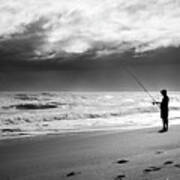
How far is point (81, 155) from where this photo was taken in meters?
6.01

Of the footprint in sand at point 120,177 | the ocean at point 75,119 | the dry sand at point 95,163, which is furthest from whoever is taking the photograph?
the ocean at point 75,119

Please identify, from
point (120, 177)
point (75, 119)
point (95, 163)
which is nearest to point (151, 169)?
point (120, 177)

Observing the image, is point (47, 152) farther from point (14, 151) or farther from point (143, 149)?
point (143, 149)

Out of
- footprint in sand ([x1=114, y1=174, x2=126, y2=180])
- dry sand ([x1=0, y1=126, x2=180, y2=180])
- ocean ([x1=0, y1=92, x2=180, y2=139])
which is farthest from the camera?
ocean ([x1=0, y1=92, x2=180, y2=139])

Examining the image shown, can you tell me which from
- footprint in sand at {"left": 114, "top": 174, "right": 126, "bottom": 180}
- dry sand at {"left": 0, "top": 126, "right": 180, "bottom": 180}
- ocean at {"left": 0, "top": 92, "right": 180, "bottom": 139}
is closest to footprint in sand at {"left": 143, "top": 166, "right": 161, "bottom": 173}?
dry sand at {"left": 0, "top": 126, "right": 180, "bottom": 180}

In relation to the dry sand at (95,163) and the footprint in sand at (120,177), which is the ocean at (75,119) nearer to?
the dry sand at (95,163)

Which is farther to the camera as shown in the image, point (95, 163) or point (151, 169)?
point (95, 163)

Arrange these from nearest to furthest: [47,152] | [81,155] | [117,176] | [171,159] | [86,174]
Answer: [117,176] < [86,174] < [171,159] < [81,155] < [47,152]

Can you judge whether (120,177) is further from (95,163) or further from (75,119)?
(75,119)

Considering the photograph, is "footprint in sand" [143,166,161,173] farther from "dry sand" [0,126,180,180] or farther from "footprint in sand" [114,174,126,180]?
"footprint in sand" [114,174,126,180]

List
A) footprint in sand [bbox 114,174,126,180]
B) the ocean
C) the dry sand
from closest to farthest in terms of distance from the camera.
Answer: footprint in sand [bbox 114,174,126,180], the dry sand, the ocean

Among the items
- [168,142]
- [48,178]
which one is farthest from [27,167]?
[168,142]

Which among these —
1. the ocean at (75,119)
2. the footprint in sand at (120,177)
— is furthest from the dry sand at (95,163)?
the ocean at (75,119)

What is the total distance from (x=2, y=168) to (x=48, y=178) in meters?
1.38
